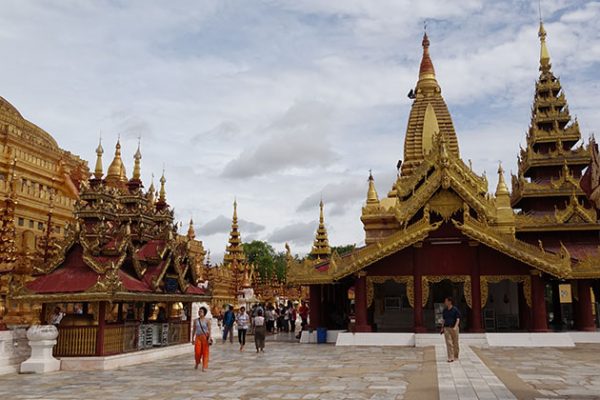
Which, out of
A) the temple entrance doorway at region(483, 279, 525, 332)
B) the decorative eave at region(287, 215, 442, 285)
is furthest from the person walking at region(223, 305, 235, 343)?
the temple entrance doorway at region(483, 279, 525, 332)

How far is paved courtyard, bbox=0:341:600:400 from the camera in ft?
29.1

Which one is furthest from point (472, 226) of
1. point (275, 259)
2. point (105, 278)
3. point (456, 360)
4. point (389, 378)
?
point (275, 259)

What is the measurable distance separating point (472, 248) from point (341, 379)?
9956mm

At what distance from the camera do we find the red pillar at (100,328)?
12.8 meters

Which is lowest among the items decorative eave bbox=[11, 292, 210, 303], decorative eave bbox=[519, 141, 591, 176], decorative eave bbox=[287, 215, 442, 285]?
decorative eave bbox=[11, 292, 210, 303]

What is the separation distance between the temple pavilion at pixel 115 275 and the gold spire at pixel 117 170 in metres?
2.31

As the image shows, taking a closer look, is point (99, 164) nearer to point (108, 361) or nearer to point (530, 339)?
point (108, 361)

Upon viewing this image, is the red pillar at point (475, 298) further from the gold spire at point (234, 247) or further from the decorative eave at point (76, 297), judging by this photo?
the gold spire at point (234, 247)

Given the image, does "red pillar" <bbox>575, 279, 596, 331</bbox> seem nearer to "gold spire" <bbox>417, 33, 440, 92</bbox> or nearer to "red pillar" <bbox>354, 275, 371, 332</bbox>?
"red pillar" <bbox>354, 275, 371, 332</bbox>

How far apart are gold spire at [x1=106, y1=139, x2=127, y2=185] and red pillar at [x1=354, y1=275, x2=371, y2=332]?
9304 mm

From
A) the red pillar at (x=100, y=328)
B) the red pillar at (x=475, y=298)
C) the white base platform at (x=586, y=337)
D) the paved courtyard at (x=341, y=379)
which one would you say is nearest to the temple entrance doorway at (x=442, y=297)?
the red pillar at (x=475, y=298)

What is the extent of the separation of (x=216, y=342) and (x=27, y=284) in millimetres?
9603

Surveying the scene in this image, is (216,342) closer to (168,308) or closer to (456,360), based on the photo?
(168,308)

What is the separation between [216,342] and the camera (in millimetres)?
21859
